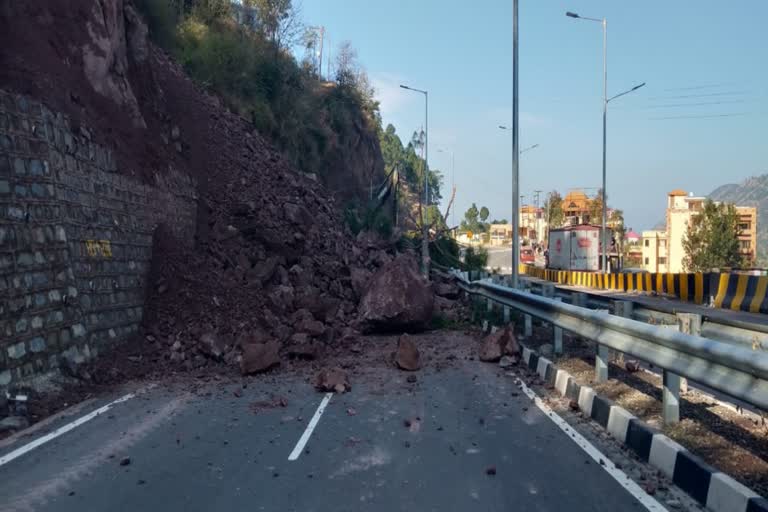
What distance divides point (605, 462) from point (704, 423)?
131 cm

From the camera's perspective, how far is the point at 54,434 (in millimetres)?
6785

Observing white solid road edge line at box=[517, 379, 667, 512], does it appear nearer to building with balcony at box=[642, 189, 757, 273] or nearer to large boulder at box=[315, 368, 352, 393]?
large boulder at box=[315, 368, 352, 393]

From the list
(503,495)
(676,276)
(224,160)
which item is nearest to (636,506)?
(503,495)

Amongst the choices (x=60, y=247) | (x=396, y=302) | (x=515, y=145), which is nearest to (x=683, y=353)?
(x=60, y=247)

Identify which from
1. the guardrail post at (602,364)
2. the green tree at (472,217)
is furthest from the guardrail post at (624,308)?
the green tree at (472,217)

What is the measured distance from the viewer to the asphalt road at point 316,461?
15.9ft

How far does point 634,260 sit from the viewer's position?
95188mm

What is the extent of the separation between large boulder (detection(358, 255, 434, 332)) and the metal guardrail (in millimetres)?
5189

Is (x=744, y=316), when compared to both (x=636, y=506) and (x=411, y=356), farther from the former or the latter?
(x=636, y=506)

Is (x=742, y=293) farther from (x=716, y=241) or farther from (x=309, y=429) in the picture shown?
(x=716, y=241)

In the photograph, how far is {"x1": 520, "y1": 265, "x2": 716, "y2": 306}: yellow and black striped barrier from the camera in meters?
19.4

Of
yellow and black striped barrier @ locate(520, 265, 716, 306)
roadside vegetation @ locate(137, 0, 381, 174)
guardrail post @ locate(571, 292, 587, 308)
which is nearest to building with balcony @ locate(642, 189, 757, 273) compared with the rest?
yellow and black striped barrier @ locate(520, 265, 716, 306)

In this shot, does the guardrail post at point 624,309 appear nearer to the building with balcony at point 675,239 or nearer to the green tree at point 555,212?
the building with balcony at point 675,239

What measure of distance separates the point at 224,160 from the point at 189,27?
10.3 meters
